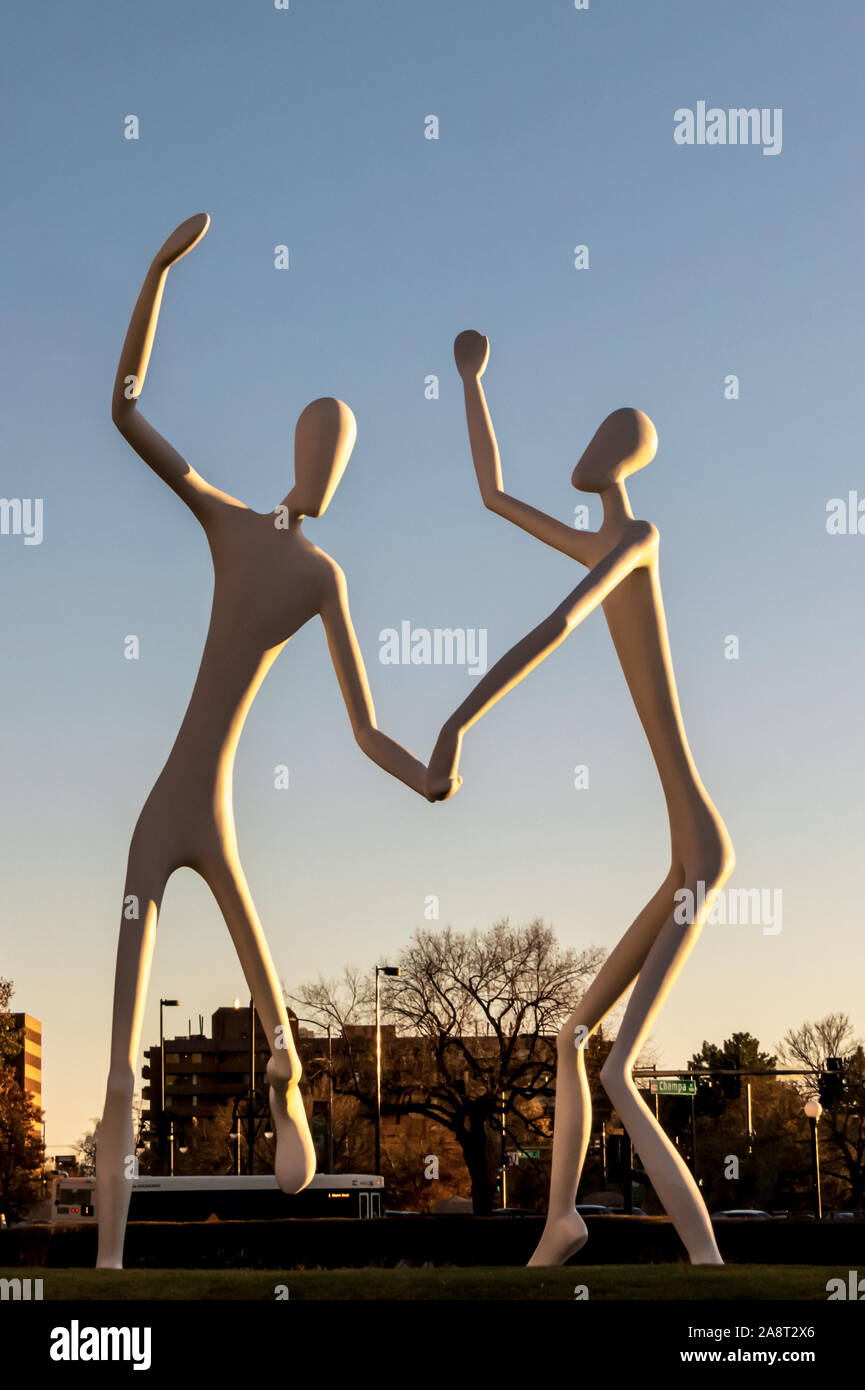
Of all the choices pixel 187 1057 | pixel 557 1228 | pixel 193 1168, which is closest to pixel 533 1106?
pixel 557 1228

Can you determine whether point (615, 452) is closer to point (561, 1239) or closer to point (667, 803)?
point (667, 803)

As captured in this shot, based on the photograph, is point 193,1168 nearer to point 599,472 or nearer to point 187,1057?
point 187,1057

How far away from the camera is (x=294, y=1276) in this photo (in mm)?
9250

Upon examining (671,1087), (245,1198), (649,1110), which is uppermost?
(649,1110)

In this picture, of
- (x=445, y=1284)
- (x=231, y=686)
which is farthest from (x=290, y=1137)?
(x=231, y=686)

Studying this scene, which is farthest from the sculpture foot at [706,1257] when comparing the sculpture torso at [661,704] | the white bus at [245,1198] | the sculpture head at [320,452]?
the white bus at [245,1198]

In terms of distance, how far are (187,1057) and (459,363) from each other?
123106 millimetres

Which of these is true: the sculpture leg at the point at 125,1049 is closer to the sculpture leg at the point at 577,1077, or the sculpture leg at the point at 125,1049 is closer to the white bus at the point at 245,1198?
the sculpture leg at the point at 577,1077

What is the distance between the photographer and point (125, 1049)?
10078 mm

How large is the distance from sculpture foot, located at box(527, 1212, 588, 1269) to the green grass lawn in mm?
1058

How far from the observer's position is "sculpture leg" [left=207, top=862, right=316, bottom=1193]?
10.5 meters

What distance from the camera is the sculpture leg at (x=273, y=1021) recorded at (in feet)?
A: 34.6

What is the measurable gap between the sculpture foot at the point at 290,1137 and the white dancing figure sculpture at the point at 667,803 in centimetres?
155

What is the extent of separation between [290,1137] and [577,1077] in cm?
186
